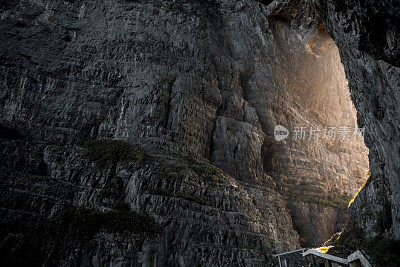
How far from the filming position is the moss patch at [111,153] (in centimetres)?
2005

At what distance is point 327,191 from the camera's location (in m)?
30.5

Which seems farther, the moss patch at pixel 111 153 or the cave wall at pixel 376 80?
the moss patch at pixel 111 153

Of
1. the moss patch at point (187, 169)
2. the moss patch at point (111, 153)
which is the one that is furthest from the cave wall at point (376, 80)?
the moss patch at point (111, 153)

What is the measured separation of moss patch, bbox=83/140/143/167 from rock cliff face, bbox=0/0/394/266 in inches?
13.9

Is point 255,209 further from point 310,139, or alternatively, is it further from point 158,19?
point 158,19

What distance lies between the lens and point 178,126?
80.7 ft

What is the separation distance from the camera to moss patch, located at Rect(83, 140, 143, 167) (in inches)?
789

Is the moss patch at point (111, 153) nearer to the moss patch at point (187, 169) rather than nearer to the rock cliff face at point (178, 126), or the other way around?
the rock cliff face at point (178, 126)

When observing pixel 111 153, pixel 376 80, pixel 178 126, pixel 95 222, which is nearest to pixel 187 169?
pixel 178 126

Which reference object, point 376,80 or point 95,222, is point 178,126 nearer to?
point 95,222

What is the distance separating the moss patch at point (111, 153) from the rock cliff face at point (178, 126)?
0.35m

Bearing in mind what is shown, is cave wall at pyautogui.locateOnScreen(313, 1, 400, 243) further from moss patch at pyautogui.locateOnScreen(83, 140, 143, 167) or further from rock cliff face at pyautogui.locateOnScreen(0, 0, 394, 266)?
moss patch at pyautogui.locateOnScreen(83, 140, 143, 167)

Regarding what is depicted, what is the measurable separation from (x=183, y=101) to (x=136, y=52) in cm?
737

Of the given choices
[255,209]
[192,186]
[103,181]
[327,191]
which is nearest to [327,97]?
[327,191]
